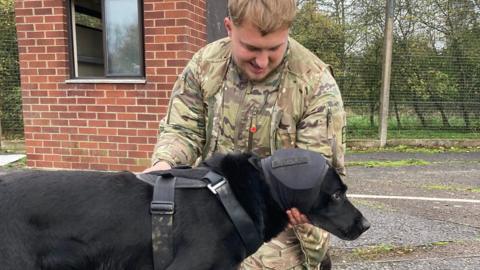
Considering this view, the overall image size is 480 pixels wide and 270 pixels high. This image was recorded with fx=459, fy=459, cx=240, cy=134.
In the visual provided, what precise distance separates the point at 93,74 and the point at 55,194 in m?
5.14

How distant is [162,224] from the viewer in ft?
7.10

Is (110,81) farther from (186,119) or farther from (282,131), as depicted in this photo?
(282,131)

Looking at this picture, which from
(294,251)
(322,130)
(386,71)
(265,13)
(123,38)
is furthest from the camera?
(386,71)

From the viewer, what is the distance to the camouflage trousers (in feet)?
8.62

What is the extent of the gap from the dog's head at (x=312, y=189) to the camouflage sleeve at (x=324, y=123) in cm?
18

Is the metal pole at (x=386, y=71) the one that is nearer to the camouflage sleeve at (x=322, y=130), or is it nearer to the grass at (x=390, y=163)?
the grass at (x=390, y=163)

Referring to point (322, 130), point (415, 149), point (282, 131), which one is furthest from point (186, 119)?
point (415, 149)

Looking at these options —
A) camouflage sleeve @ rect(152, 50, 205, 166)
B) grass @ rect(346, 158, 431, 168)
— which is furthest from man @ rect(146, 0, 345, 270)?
grass @ rect(346, 158, 431, 168)

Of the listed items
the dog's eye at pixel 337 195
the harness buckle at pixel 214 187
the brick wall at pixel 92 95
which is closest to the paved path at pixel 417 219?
the dog's eye at pixel 337 195

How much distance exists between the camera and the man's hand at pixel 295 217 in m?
2.33

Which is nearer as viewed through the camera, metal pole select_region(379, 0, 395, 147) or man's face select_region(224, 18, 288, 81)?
man's face select_region(224, 18, 288, 81)

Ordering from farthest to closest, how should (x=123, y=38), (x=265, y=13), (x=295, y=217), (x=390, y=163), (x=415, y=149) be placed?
(x=415, y=149), (x=390, y=163), (x=123, y=38), (x=295, y=217), (x=265, y=13)

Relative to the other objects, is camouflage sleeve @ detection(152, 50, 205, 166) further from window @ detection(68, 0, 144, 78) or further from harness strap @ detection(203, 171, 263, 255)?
window @ detection(68, 0, 144, 78)

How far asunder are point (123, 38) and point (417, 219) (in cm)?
435
